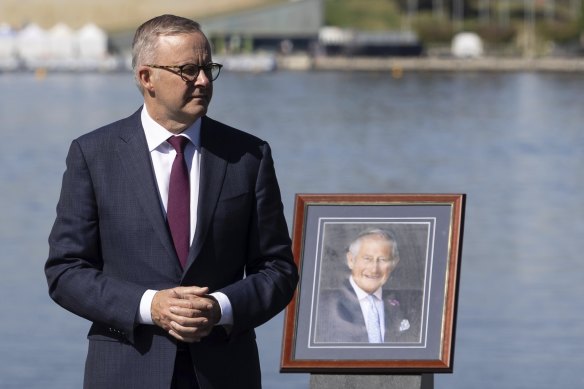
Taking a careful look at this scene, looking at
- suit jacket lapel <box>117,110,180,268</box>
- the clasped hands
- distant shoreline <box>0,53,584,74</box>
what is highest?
distant shoreline <box>0,53,584,74</box>

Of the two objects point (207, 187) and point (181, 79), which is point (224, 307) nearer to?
point (207, 187)

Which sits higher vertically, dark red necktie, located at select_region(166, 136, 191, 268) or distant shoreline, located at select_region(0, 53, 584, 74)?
distant shoreline, located at select_region(0, 53, 584, 74)

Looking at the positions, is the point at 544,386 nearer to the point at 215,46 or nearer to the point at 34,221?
the point at 34,221

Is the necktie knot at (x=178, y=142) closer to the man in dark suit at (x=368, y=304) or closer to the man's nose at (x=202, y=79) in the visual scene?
the man's nose at (x=202, y=79)

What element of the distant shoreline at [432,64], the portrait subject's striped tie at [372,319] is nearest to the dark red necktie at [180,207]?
the portrait subject's striped tie at [372,319]

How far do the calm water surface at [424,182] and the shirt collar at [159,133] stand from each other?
7363mm

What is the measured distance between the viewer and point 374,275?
4.93m

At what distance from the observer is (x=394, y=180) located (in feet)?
103

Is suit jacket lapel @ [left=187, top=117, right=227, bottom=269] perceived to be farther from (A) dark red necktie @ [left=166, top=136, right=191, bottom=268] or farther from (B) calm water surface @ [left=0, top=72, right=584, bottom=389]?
(B) calm water surface @ [left=0, top=72, right=584, bottom=389]

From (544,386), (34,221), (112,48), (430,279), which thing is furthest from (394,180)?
(112,48)

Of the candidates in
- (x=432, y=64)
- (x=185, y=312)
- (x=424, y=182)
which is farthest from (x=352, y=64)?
(x=185, y=312)

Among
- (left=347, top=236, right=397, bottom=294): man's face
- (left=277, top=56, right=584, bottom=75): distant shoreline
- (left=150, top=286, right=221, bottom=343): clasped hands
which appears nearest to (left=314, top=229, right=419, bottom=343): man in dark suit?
(left=347, top=236, right=397, bottom=294): man's face

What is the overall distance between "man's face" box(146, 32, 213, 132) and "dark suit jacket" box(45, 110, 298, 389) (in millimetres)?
108

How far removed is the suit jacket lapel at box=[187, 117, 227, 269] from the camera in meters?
3.54
